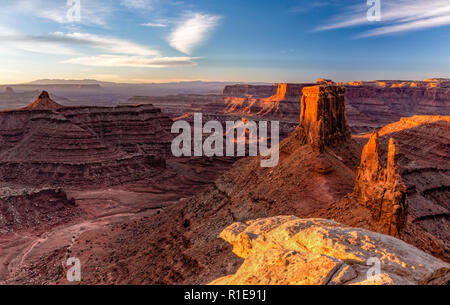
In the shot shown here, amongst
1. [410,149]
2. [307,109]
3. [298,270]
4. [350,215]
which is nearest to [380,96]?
[410,149]

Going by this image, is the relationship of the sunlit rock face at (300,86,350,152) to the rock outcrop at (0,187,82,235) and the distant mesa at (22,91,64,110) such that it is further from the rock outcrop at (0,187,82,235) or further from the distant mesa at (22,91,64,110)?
the distant mesa at (22,91,64,110)

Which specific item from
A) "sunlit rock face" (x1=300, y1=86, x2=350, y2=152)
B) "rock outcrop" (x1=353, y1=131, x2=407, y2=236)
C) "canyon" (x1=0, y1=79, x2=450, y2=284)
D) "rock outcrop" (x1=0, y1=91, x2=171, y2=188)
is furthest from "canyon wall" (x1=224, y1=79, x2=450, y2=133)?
"rock outcrop" (x1=353, y1=131, x2=407, y2=236)

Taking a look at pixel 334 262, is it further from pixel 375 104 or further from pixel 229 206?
pixel 375 104

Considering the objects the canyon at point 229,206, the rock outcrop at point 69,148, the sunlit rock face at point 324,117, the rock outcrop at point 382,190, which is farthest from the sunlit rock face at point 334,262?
the rock outcrop at point 69,148

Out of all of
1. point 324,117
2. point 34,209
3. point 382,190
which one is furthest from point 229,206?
point 34,209

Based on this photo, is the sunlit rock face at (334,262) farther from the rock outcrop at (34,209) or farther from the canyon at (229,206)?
the rock outcrop at (34,209)
